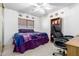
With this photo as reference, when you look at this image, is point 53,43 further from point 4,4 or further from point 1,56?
point 4,4

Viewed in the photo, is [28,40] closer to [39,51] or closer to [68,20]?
[39,51]

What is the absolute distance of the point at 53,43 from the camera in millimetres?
1955

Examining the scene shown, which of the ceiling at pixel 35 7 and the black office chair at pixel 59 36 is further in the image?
the black office chair at pixel 59 36

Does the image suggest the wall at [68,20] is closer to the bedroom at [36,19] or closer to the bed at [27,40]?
the bedroom at [36,19]

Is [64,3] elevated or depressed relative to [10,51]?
elevated

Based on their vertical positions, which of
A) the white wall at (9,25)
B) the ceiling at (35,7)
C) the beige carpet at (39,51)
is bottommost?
the beige carpet at (39,51)

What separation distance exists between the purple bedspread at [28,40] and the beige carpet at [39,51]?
0.07 m

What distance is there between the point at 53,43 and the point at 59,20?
1.69 feet

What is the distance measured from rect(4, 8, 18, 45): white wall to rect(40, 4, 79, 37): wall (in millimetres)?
501

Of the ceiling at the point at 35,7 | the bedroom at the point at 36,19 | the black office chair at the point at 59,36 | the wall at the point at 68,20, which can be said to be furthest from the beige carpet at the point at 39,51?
the ceiling at the point at 35,7

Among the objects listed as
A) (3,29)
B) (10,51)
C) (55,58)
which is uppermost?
(3,29)

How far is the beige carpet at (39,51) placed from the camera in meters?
1.66

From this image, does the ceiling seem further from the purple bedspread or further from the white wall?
the purple bedspread

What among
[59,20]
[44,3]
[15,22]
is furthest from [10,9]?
[59,20]
